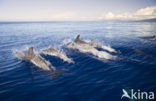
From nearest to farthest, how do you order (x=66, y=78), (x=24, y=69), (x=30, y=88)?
(x=30, y=88)
(x=66, y=78)
(x=24, y=69)

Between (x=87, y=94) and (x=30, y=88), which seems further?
(x=30, y=88)

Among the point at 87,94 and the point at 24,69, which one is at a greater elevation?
the point at 24,69

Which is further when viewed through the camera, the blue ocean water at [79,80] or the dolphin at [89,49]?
the dolphin at [89,49]

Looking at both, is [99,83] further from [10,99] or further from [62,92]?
[10,99]

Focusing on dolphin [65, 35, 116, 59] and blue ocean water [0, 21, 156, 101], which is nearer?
blue ocean water [0, 21, 156, 101]

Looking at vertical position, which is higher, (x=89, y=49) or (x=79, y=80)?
(x=89, y=49)

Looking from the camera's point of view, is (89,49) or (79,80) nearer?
(79,80)

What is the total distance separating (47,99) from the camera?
6656 millimetres

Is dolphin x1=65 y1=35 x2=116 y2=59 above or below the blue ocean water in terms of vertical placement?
above

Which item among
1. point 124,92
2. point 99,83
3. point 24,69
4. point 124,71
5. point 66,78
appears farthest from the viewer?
point 24,69

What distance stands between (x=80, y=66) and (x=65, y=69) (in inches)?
67.6

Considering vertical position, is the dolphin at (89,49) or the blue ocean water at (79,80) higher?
the dolphin at (89,49)

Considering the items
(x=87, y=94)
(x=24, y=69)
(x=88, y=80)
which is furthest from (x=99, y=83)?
(x=24, y=69)

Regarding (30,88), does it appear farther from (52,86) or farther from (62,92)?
(62,92)
